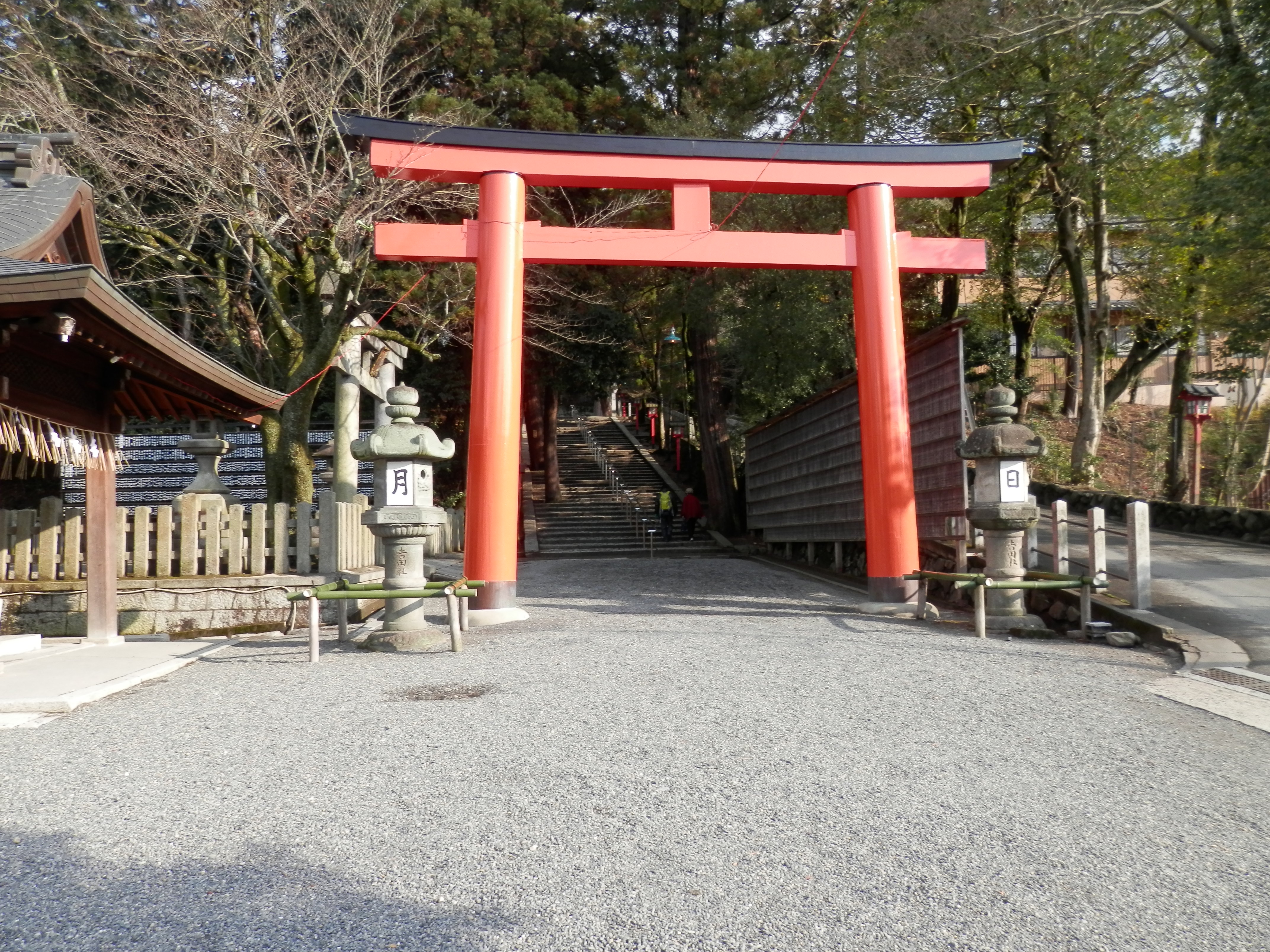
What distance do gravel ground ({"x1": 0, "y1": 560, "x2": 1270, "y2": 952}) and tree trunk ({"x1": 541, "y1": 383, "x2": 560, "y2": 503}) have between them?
17051mm

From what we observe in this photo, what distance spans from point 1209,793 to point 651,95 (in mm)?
17209

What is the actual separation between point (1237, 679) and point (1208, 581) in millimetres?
4523

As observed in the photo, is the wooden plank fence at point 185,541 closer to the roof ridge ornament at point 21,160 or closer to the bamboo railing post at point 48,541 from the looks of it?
the bamboo railing post at point 48,541

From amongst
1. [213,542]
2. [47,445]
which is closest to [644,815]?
[47,445]

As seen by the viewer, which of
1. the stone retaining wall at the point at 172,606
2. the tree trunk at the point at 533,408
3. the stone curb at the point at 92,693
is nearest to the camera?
the stone curb at the point at 92,693

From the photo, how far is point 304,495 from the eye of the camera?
1298cm

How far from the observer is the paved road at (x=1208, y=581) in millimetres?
7492

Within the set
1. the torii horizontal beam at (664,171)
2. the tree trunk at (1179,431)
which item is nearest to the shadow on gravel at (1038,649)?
the torii horizontal beam at (664,171)

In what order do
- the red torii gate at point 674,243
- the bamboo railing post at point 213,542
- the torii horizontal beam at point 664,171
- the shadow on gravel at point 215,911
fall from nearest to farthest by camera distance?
the shadow on gravel at point 215,911
the red torii gate at point 674,243
the torii horizontal beam at point 664,171
the bamboo railing post at point 213,542

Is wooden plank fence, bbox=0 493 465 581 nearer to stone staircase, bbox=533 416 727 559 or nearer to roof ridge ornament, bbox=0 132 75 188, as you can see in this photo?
roof ridge ornament, bbox=0 132 75 188

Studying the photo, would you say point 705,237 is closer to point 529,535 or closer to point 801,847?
point 801,847

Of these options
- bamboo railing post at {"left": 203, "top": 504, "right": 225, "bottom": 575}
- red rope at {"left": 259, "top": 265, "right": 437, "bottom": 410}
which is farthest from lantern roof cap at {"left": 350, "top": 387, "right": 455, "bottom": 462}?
bamboo railing post at {"left": 203, "top": 504, "right": 225, "bottom": 575}

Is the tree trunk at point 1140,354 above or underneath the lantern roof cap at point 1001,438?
above

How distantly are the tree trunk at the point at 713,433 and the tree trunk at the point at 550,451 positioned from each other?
4.14 meters
